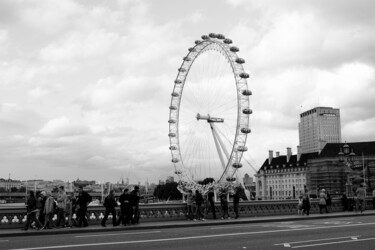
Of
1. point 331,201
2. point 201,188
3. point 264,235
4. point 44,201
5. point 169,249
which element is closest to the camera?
point 169,249

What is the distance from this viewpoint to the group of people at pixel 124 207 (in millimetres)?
25781

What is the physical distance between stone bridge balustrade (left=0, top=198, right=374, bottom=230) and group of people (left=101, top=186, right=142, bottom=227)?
165cm

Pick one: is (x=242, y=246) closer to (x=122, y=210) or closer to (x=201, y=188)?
(x=122, y=210)

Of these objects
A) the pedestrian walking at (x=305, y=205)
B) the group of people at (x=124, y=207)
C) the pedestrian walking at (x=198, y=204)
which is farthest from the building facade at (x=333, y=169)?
the group of people at (x=124, y=207)

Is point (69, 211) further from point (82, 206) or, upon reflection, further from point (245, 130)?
point (245, 130)

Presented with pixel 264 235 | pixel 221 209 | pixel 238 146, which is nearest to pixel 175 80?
pixel 238 146

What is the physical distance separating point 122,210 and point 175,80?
134 feet

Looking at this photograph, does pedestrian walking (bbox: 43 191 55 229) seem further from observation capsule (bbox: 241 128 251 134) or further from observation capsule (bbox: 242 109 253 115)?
observation capsule (bbox: 242 109 253 115)

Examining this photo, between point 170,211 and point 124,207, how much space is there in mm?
4546

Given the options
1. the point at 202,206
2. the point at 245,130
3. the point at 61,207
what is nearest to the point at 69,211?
the point at 61,207

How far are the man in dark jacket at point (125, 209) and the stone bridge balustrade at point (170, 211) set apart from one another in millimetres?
1790

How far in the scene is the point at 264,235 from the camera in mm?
19844

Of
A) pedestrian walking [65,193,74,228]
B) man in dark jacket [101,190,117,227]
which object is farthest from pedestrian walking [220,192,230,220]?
pedestrian walking [65,193,74,228]

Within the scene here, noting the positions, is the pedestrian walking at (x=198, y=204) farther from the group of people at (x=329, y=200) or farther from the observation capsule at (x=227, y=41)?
the observation capsule at (x=227, y=41)
